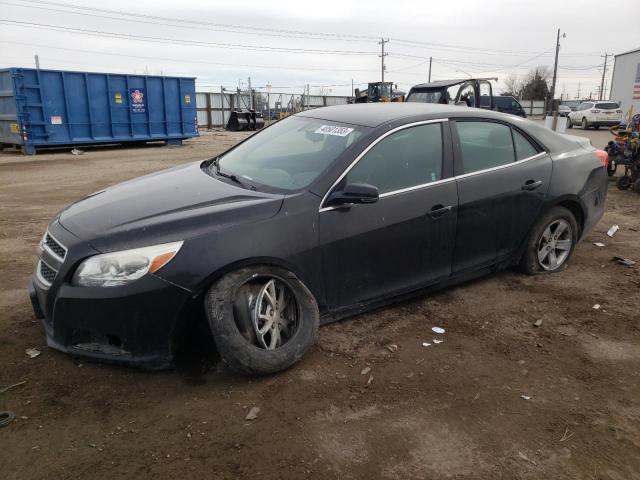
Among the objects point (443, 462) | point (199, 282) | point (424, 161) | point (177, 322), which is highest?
point (424, 161)

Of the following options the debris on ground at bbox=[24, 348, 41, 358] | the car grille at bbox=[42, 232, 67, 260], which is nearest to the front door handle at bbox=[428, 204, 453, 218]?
the car grille at bbox=[42, 232, 67, 260]

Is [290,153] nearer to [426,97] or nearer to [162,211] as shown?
[162,211]

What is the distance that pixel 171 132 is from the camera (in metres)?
21.6

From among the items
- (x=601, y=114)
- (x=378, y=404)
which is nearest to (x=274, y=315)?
(x=378, y=404)

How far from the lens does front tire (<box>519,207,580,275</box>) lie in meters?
4.65

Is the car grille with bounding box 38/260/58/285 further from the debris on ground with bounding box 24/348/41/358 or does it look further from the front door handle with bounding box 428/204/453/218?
the front door handle with bounding box 428/204/453/218

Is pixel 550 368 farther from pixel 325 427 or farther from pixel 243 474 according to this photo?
pixel 243 474

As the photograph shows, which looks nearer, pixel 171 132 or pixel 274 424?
pixel 274 424

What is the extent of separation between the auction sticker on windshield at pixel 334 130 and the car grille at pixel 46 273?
2.08m

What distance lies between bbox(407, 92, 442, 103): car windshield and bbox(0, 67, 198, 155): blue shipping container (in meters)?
10.3

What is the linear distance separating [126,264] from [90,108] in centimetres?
1800

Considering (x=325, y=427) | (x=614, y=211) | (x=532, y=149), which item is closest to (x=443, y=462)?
(x=325, y=427)

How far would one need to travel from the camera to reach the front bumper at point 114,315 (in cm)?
283

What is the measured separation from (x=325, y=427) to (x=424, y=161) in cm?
210
